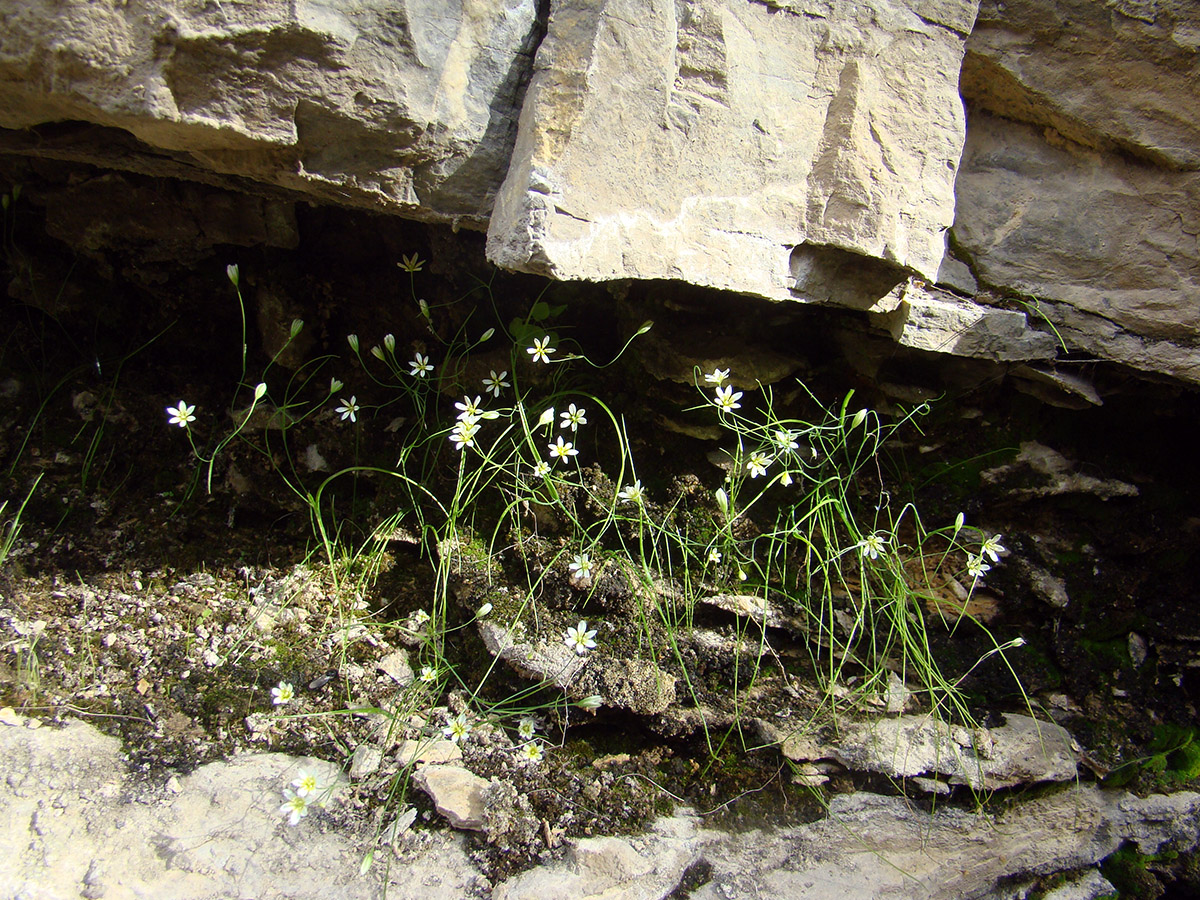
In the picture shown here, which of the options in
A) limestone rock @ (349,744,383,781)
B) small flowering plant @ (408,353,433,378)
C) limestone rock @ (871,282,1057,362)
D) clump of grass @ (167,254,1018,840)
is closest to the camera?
limestone rock @ (349,744,383,781)

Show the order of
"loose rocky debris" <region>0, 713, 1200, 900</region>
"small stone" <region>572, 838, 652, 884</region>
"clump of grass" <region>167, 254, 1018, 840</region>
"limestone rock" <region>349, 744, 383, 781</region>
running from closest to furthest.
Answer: "loose rocky debris" <region>0, 713, 1200, 900</region>, "small stone" <region>572, 838, 652, 884</region>, "limestone rock" <region>349, 744, 383, 781</region>, "clump of grass" <region>167, 254, 1018, 840</region>

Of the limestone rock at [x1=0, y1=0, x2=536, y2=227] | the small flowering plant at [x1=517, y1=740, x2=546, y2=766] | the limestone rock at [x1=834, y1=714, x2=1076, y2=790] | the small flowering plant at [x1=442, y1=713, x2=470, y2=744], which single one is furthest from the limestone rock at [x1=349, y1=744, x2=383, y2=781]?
the limestone rock at [x1=0, y1=0, x2=536, y2=227]

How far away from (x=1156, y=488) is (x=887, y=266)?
1.25 meters

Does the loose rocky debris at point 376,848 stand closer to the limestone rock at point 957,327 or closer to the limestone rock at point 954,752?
the limestone rock at point 954,752

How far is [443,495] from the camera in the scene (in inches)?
90.0

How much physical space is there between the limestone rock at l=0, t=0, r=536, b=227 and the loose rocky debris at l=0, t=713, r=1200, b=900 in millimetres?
1461

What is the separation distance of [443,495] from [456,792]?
0.89 m

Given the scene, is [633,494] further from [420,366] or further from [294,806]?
[294,806]

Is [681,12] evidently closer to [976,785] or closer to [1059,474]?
[1059,474]

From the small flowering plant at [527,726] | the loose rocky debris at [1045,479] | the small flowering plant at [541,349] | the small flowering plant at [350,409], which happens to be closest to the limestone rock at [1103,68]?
the loose rocky debris at [1045,479]

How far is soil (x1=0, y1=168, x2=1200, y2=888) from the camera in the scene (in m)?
2.02

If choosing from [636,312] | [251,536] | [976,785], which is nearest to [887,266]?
[636,312]

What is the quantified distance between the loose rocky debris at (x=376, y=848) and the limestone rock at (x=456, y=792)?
29 mm

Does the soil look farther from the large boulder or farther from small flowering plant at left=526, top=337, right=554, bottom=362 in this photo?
the large boulder
